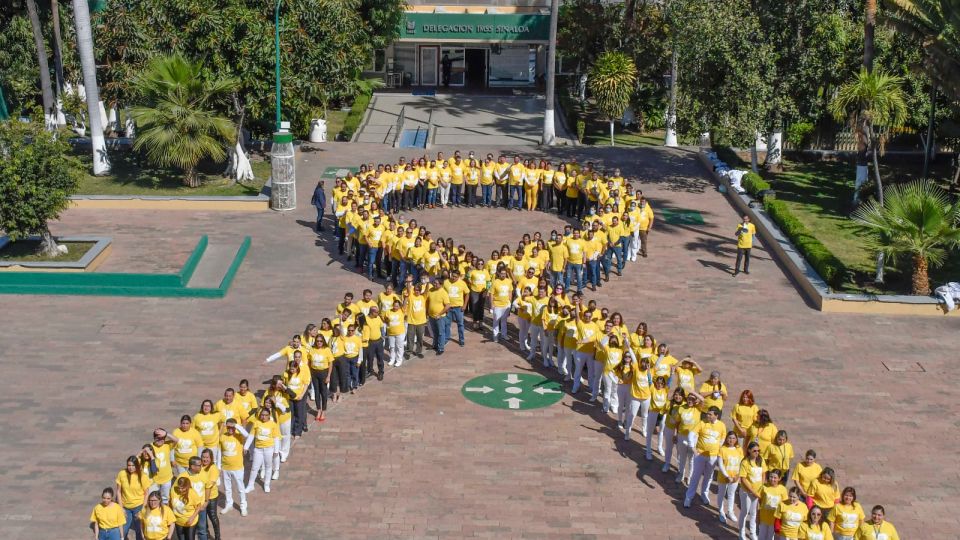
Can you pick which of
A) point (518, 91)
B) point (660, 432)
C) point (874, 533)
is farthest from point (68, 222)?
point (518, 91)

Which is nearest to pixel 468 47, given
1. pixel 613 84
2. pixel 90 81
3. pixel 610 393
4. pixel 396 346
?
pixel 613 84

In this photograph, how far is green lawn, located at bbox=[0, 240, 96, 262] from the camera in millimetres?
25547

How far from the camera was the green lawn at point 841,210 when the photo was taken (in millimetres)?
25814

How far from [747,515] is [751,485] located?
2.03 feet

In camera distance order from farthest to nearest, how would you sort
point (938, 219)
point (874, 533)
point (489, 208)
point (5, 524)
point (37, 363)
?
point (489, 208)
point (938, 219)
point (37, 363)
point (5, 524)
point (874, 533)

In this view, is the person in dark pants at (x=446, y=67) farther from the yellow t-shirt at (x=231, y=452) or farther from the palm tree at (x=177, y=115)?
the yellow t-shirt at (x=231, y=452)

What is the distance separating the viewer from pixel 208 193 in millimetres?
31719

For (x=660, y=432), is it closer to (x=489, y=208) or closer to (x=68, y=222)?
(x=489, y=208)

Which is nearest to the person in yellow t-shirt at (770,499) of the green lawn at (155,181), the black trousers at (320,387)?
the black trousers at (320,387)

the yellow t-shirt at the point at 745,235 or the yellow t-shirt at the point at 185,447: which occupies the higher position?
the yellow t-shirt at the point at 745,235

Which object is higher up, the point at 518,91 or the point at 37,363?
the point at 518,91

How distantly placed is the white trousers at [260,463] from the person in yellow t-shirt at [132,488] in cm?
184

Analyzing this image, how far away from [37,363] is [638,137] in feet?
88.2

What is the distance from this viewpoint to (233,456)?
15.0 metres
